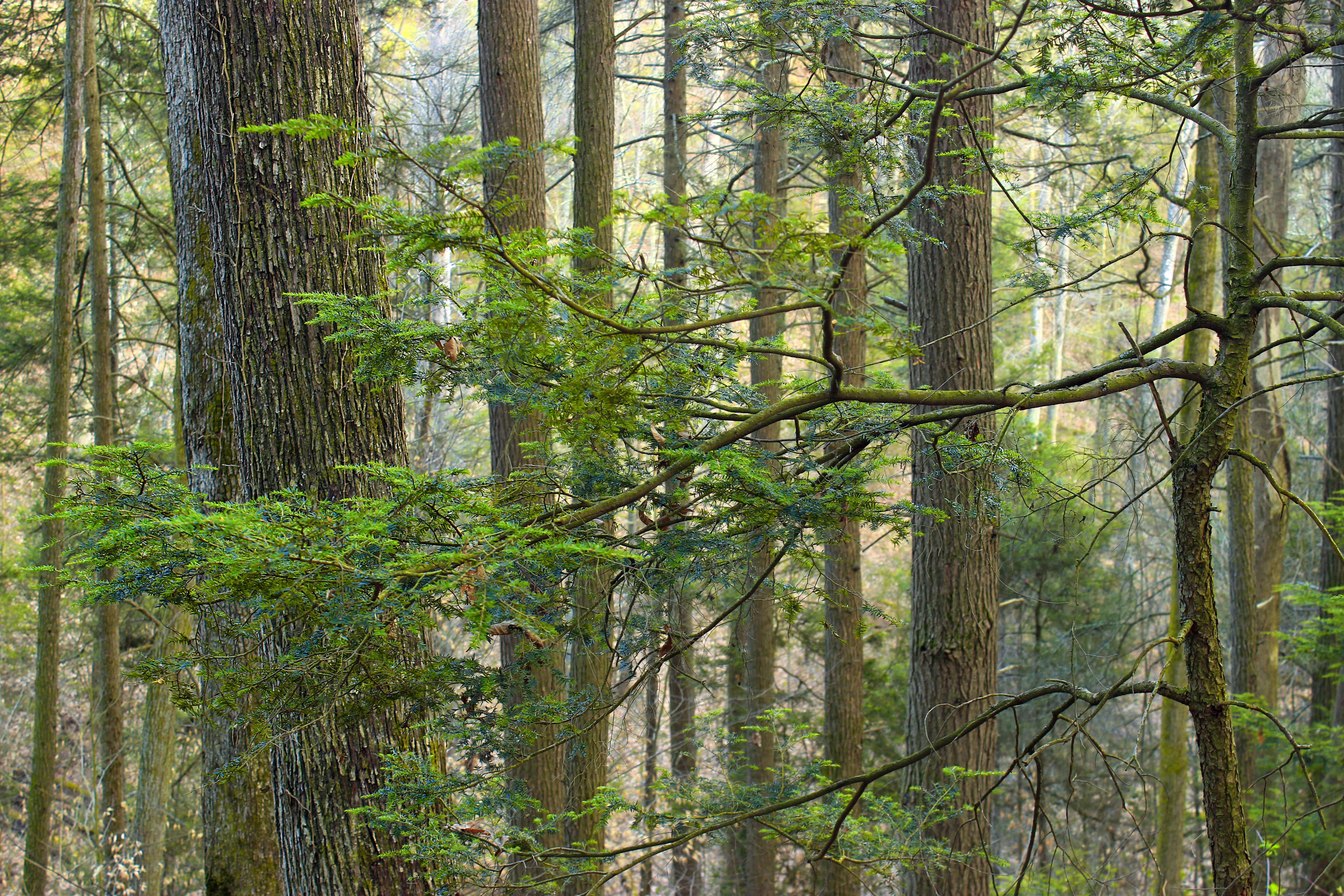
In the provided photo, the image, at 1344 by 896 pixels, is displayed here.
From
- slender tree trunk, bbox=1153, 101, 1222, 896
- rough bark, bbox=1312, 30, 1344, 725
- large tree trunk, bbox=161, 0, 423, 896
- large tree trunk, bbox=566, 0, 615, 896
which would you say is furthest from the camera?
rough bark, bbox=1312, 30, 1344, 725

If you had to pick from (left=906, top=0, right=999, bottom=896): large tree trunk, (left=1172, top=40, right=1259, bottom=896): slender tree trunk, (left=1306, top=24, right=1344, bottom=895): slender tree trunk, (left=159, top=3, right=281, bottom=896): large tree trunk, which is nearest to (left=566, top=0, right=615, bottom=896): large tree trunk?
(left=159, top=3, right=281, bottom=896): large tree trunk

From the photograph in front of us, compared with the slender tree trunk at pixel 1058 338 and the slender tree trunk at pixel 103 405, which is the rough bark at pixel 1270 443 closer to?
the slender tree trunk at pixel 1058 338

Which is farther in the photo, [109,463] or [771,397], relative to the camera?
[771,397]

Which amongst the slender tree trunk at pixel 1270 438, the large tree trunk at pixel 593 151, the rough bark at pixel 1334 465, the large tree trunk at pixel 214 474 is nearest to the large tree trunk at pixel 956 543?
the large tree trunk at pixel 593 151

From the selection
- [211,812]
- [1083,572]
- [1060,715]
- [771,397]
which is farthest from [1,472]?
[1083,572]

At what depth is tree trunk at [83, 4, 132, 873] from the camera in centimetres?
675

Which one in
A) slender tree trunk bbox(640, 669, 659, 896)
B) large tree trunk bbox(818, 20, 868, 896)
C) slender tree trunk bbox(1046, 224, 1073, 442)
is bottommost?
slender tree trunk bbox(640, 669, 659, 896)

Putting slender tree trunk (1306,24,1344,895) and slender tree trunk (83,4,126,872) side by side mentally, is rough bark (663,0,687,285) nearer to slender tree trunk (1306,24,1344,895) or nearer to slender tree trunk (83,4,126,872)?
slender tree trunk (83,4,126,872)

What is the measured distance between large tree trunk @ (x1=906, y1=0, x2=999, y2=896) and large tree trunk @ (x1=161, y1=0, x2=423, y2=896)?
9.80 feet

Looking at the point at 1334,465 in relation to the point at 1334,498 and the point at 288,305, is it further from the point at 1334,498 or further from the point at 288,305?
the point at 288,305

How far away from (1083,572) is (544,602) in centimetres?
1163

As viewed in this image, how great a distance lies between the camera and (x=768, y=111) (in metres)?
3.65

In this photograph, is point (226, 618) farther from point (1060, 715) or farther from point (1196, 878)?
point (1196, 878)

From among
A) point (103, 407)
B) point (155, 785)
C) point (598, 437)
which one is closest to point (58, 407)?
point (103, 407)
